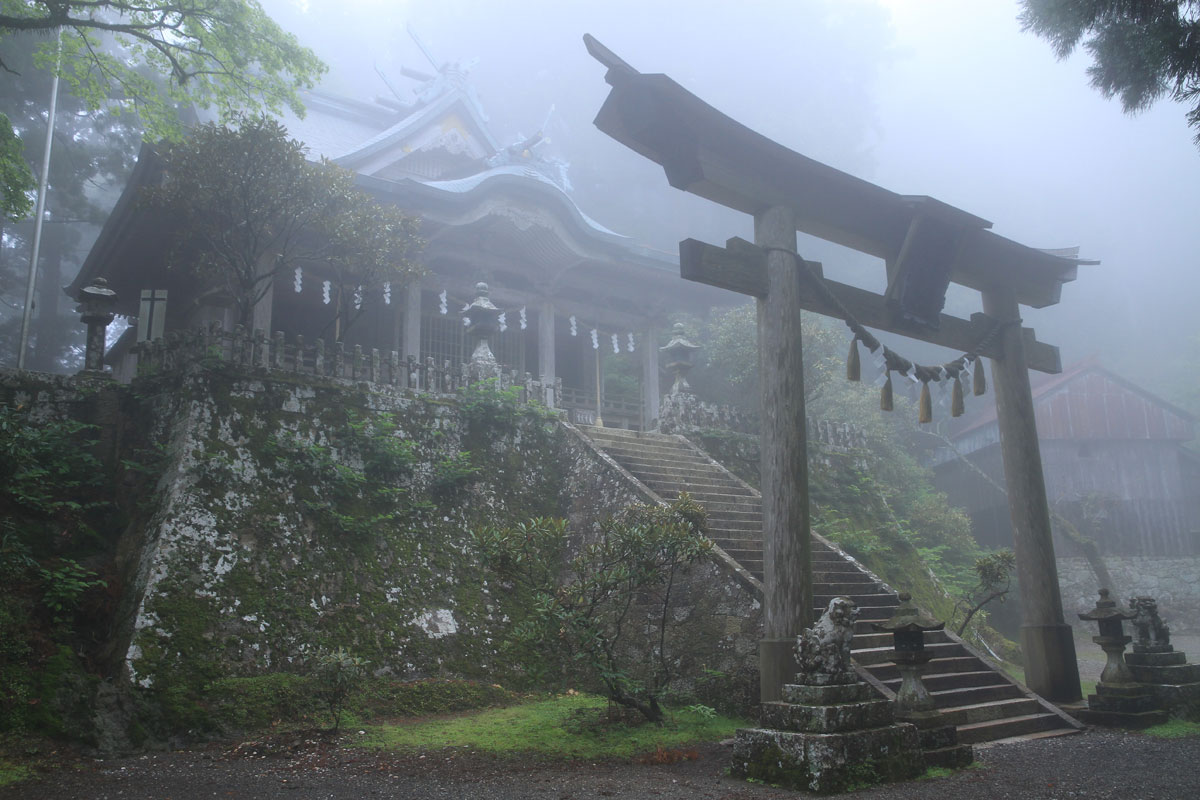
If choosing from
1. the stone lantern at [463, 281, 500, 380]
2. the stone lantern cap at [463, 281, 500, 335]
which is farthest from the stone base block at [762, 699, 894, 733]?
the stone lantern cap at [463, 281, 500, 335]

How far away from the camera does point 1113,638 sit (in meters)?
7.63

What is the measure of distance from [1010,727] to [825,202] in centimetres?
522

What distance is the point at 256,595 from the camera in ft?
25.8

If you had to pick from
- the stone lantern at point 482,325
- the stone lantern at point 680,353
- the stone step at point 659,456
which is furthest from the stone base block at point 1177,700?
the stone lantern at point 482,325

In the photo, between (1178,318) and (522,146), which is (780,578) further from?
(1178,318)

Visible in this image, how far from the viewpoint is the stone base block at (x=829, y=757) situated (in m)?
4.84

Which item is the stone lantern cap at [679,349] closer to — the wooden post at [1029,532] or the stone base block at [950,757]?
the wooden post at [1029,532]

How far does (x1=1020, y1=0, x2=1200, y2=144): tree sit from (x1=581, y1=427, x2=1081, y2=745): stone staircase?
5212 millimetres

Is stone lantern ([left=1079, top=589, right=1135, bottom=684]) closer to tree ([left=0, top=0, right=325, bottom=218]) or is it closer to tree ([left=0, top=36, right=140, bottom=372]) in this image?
tree ([left=0, top=0, right=325, bottom=218])

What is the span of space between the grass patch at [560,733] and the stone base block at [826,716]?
116cm

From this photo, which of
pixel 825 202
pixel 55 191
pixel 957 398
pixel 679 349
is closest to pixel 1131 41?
pixel 825 202

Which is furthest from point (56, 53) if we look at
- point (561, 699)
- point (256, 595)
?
point (561, 699)

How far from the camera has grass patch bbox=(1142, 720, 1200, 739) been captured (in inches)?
269

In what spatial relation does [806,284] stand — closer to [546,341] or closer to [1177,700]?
[1177,700]
